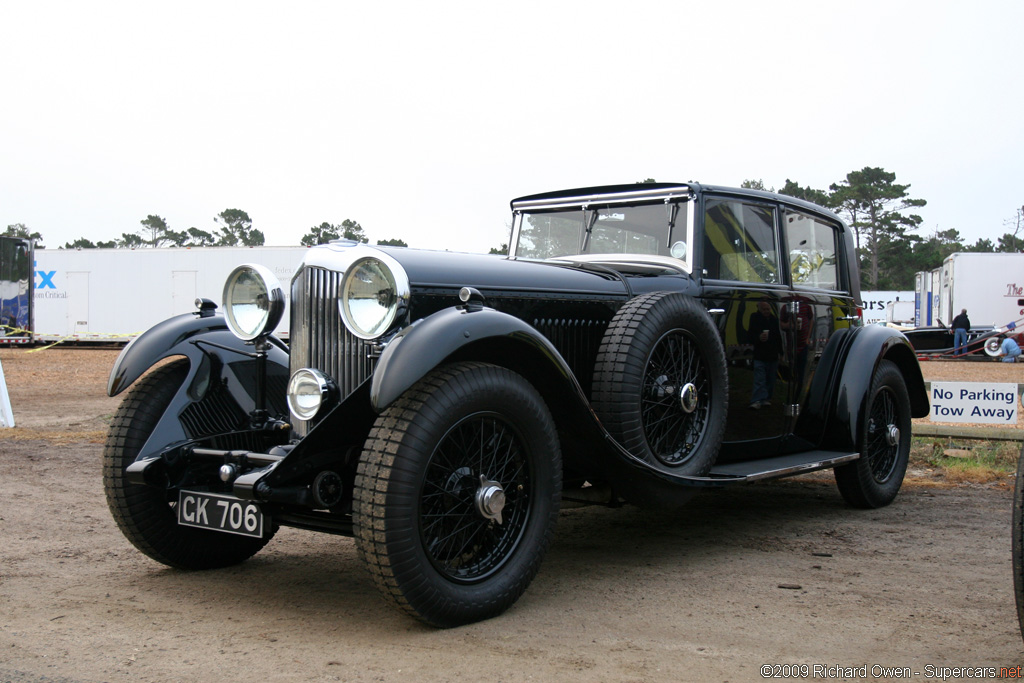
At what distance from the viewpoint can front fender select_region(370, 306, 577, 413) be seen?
2869 mm

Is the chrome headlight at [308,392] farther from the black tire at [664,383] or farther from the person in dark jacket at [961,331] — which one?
the person in dark jacket at [961,331]

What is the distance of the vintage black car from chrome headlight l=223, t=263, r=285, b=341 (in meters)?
0.01

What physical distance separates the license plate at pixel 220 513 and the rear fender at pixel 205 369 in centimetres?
47

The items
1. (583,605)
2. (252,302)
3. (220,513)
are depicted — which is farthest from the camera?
(252,302)

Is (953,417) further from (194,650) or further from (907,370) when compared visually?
(194,650)

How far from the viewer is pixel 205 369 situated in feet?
13.2

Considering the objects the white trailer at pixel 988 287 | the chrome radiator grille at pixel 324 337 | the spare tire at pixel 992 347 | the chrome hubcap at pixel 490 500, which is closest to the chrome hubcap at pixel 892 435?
the chrome hubcap at pixel 490 500

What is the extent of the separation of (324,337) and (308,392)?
29cm

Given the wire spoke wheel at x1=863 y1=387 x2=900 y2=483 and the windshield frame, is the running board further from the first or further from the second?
the windshield frame

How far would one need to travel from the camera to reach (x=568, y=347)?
4.12m

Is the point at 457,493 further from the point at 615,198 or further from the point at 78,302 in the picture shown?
the point at 78,302

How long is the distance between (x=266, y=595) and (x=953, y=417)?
636 centimetres

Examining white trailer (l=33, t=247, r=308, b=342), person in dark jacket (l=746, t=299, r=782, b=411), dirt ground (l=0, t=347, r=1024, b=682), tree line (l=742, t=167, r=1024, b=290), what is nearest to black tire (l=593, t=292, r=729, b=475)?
dirt ground (l=0, t=347, r=1024, b=682)

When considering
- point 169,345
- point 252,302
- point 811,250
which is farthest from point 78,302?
point 811,250
